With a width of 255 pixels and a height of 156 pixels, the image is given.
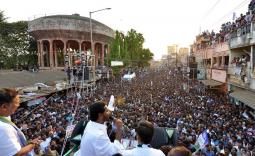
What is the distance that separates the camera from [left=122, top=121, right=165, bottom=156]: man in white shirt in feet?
10.2

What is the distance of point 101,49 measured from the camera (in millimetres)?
53000

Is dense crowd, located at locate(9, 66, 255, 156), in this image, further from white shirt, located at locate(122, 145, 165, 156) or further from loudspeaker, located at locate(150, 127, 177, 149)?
white shirt, located at locate(122, 145, 165, 156)

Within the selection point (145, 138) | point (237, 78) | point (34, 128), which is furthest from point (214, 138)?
point (237, 78)

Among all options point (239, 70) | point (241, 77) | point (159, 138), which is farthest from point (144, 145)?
point (239, 70)

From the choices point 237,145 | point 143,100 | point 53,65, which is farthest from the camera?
point 53,65

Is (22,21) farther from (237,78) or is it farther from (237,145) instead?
(237,145)

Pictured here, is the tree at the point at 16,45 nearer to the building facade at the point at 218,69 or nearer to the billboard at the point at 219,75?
the building facade at the point at 218,69

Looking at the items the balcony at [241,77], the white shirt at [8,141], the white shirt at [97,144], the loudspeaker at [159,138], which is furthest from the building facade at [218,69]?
the white shirt at [8,141]

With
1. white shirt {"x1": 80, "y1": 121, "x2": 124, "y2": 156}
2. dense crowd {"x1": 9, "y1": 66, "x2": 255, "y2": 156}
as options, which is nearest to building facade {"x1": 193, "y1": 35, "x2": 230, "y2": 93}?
dense crowd {"x1": 9, "y1": 66, "x2": 255, "y2": 156}

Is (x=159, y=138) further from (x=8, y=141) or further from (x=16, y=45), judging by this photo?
(x=16, y=45)

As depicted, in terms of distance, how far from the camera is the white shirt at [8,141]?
2787 millimetres

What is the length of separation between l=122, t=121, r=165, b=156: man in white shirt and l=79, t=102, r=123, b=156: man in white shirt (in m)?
0.18

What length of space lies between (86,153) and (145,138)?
2.19ft

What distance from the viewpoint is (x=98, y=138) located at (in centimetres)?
315
